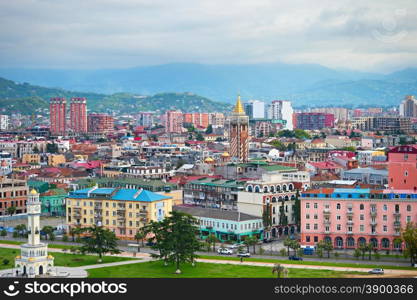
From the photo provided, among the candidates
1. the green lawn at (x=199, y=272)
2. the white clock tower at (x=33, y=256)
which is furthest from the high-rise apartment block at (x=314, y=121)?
the white clock tower at (x=33, y=256)

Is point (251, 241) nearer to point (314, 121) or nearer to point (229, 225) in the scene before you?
point (229, 225)

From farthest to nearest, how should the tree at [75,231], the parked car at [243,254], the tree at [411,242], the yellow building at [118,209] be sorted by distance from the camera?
1. the yellow building at [118,209]
2. the tree at [75,231]
3. the parked car at [243,254]
4. the tree at [411,242]

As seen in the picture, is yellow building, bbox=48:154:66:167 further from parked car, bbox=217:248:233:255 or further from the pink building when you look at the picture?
the pink building

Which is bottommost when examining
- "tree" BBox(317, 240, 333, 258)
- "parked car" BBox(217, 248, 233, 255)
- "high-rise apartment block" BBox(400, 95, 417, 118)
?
"parked car" BBox(217, 248, 233, 255)

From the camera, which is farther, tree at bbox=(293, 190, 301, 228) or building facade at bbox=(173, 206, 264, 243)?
tree at bbox=(293, 190, 301, 228)

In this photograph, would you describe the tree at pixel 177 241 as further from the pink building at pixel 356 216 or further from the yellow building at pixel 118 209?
the pink building at pixel 356 216

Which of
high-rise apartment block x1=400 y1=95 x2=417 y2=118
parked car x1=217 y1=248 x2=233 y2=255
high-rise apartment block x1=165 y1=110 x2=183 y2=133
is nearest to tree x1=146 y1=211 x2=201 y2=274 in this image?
parked car x1=217 y1=248 x2=233 y2=255
